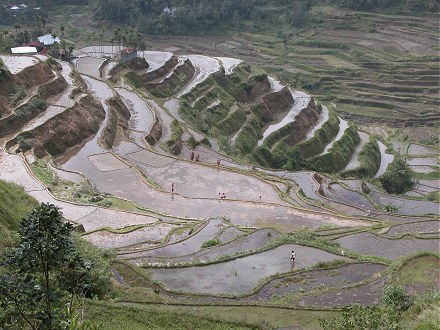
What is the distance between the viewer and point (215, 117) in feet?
187

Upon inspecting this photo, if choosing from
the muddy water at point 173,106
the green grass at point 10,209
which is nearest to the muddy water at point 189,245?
the green grass at point 10,209

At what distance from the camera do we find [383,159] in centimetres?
6234

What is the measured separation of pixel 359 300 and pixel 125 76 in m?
44.6

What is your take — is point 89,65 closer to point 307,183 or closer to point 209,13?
point 307,183

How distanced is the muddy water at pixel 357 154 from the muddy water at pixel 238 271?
33.9 meters

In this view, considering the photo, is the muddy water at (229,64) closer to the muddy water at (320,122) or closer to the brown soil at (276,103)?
the brown soil at (276,103)

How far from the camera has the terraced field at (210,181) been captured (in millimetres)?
21547

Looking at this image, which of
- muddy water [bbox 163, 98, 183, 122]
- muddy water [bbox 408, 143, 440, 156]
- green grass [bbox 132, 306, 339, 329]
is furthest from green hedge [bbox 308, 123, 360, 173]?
green grass [bbox 132, 306, 339, 329]

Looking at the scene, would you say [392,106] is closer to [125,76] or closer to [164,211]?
[125,76]

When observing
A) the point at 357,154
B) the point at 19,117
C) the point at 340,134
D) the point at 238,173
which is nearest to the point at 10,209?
the point at 19,117

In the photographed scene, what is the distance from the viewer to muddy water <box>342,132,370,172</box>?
57.0 m

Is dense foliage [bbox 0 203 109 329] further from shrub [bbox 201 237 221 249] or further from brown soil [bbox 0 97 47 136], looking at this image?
brown soil [bbox 0 97 47 136]

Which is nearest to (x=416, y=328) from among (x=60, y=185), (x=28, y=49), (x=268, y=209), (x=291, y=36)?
(x=268, y=209)

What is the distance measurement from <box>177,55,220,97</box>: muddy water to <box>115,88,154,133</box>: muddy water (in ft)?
21.1
